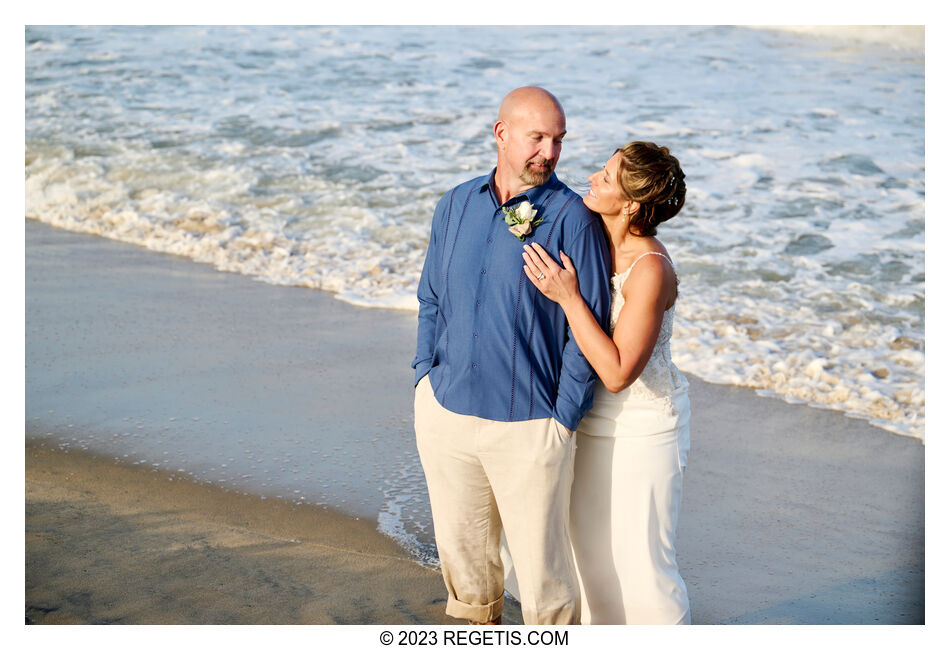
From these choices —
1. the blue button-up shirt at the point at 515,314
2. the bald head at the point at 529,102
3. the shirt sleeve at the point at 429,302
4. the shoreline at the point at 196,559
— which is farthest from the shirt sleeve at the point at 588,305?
the shoreline at the point at 196,559

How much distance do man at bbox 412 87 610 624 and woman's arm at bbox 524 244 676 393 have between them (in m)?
0.07

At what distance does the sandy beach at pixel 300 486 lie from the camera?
3691 millimetres

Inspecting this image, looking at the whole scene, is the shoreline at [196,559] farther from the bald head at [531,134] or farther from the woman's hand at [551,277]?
the bald head at [531,134]

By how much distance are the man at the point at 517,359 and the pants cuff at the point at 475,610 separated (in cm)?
19

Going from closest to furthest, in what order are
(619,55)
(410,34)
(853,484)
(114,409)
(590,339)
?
(590,339), (853,484), (114,409), (619,55), (410,34)

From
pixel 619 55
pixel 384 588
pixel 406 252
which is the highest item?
pixel 619 55

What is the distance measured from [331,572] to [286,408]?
1.66 m

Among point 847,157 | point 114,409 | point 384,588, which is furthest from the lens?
point 847,157

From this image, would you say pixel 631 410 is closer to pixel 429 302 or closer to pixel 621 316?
pixel 621 316

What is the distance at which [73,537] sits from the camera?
3.98 m

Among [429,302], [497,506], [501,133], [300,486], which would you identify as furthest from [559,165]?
[497,506]

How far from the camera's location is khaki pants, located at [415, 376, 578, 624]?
10.1 ft
